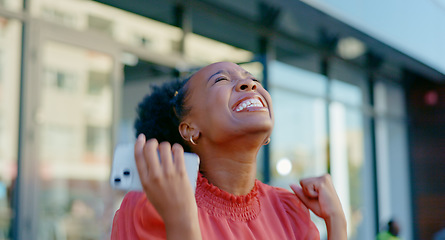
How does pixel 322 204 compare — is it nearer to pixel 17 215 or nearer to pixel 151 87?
pixel 151 87

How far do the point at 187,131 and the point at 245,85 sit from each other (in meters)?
0.20

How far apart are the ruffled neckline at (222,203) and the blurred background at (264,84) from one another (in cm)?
118

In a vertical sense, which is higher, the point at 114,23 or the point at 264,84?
the point at 114,23

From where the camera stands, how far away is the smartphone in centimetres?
112

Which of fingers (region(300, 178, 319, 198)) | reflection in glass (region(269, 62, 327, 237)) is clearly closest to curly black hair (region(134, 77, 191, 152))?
fingers (region(300, 178, 319, 198))

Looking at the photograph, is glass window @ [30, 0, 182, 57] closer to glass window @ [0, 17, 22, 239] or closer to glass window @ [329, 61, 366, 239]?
glass window @ [0, 17, 22, 239]

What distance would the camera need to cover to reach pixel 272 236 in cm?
130

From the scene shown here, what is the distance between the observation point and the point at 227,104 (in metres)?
1.26

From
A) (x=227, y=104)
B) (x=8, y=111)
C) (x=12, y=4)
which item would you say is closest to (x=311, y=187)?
(x=227, y=104)

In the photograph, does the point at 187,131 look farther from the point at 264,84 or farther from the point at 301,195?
the point at 264,84

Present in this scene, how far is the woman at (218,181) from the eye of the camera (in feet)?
3.45

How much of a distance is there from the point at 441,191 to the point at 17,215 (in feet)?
28.4

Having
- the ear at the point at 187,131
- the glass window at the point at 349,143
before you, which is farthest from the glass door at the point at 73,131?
the glass window at the point at 349,143

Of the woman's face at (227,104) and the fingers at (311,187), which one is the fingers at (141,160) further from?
the fingers at (311,187)
